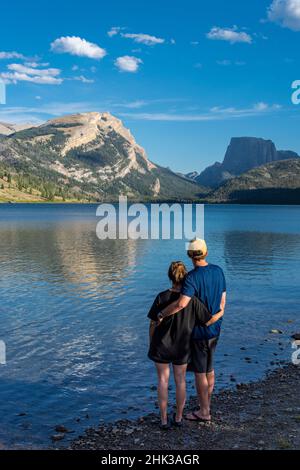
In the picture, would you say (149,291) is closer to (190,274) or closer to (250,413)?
(250,413)

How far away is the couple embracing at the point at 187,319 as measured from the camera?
40.4ft

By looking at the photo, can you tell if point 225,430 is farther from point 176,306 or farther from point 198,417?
point 176,306

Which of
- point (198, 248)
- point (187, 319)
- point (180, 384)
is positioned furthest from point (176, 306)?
point (180, 384)

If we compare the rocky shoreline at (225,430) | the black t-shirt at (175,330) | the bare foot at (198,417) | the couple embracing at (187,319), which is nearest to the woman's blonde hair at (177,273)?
the couple embracing at (187,319)

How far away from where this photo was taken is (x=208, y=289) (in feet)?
41.9

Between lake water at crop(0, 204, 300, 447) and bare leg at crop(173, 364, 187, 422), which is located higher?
bare leg at crop(173, 364, 187, 422)

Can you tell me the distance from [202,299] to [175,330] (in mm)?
1094

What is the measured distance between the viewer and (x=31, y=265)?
55.9 metres

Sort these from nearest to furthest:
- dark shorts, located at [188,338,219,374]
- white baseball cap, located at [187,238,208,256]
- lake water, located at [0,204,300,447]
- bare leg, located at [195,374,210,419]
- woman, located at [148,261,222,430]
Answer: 1. woman, located at [148,261,222,430]
2. white baseball cap, located at [187,238,208,256]
3. dark shorts, located at [188,338,219,374]
4. bare leg, located at [195,374,210,419]
5. lake water, located at [0,204,300,447]

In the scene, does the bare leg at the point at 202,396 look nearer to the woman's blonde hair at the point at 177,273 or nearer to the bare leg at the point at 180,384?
the bare leg at the point at 180,384

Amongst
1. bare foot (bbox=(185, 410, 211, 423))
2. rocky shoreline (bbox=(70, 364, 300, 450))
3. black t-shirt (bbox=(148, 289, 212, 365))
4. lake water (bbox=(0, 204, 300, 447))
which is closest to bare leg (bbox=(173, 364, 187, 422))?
black t-shirt (bbox=(148, 289, 212, 365))

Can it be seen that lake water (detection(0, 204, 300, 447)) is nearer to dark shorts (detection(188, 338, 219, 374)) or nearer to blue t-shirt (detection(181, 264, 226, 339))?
dark shorts (detection(188, 338, 219, 374))

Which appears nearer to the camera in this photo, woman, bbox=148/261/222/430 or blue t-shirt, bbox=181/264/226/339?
woman, bbox=148/261/222/430

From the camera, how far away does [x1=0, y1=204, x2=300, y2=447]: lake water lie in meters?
16.9
